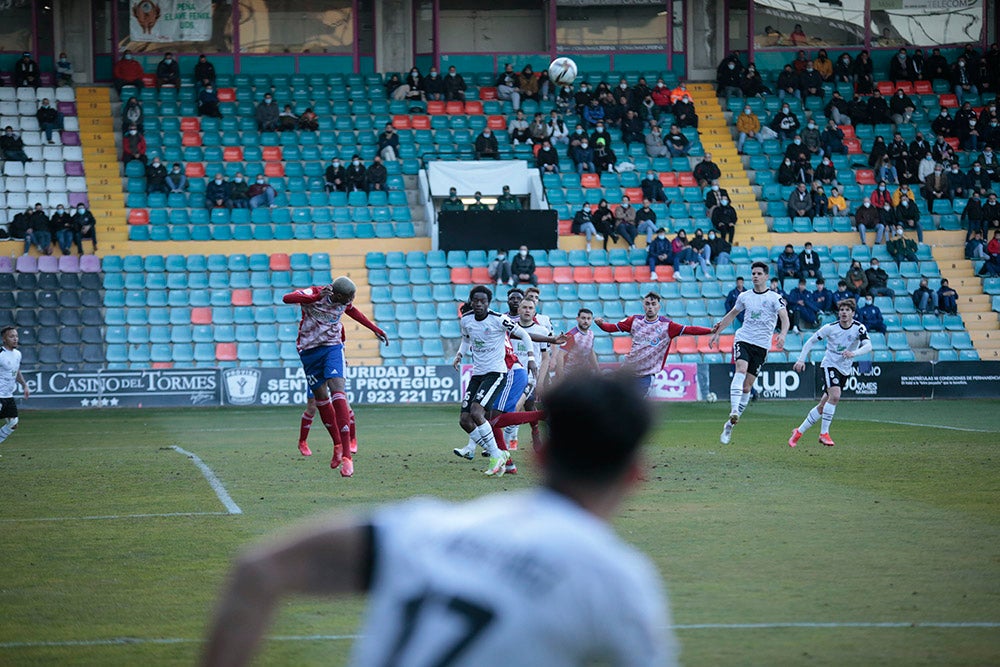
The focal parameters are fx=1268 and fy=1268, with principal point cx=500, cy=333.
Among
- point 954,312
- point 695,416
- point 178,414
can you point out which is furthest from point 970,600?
point 954,312

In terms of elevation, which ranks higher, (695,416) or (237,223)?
(237,223)

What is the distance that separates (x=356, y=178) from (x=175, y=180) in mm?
4890

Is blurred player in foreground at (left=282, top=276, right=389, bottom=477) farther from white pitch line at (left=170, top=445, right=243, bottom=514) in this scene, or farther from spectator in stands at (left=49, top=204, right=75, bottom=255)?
spectator in stands at (left=49, top=204, right=75, bottom=255)

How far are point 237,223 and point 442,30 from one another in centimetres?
1224

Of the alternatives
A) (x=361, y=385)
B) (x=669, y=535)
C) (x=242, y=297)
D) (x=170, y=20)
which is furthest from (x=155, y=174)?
(x=669, y=535)

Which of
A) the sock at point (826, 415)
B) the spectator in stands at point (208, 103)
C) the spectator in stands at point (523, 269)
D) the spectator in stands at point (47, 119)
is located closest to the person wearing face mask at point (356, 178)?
the spectator in stands at point (208, 103)

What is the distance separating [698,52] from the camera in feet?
141

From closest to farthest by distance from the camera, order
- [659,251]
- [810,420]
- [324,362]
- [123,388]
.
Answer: [324,362] → [810,420] → [123,388] → [659,251]

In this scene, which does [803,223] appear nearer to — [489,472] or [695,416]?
[695,416]

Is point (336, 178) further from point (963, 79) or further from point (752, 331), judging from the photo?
point (963, 79)

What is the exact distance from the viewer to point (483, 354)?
14984 millimetres

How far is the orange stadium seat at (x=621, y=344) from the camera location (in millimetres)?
31688

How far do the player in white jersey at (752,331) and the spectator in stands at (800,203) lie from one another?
1804 cm

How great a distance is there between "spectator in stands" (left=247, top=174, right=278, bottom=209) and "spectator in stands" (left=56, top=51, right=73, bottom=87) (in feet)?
26.4
